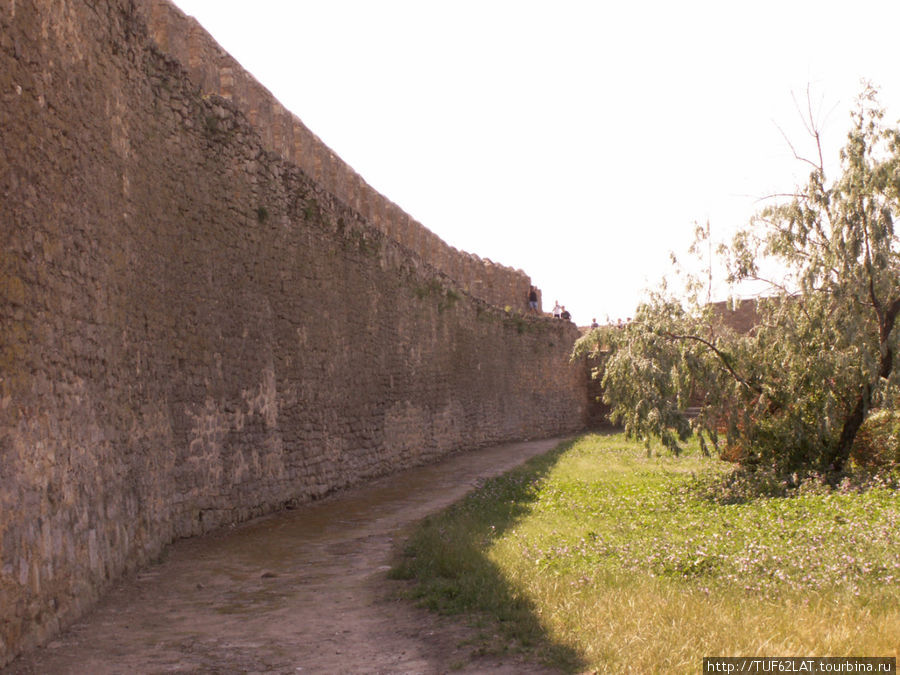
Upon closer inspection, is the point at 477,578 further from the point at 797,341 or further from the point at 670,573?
the point at 797,341

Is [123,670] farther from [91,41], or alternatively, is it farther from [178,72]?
[178,72]

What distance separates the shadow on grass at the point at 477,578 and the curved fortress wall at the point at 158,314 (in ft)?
7.24

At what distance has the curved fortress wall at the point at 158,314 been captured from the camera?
5.14 m

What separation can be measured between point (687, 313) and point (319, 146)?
5888 mm

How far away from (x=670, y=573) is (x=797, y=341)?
17.8ft

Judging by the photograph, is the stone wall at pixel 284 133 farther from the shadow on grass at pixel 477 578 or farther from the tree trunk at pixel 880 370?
the tree trunk at pixel 880 370

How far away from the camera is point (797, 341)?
1099 cm

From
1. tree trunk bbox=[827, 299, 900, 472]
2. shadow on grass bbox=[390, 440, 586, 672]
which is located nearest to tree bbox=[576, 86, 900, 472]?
tree trunk bbox=[827, 299, 900, 472]

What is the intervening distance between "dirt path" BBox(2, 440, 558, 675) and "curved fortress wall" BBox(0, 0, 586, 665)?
254mm

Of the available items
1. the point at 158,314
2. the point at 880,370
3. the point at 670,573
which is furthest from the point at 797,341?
the point at 158,314

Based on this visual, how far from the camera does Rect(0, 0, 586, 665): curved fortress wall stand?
514 centimetres

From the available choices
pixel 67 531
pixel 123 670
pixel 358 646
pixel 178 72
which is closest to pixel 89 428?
pixel 67 531

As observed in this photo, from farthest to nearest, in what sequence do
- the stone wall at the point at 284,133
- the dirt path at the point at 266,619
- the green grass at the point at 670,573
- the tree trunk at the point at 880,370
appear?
the tree trunk at the point at 880,370, the stone wall at the point at 284,133, the dirt path at the point at 266,619, the green grass at the point at 670,573

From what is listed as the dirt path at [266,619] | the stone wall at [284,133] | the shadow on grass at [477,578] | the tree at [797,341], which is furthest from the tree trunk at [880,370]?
the stone wall at [284,133]
